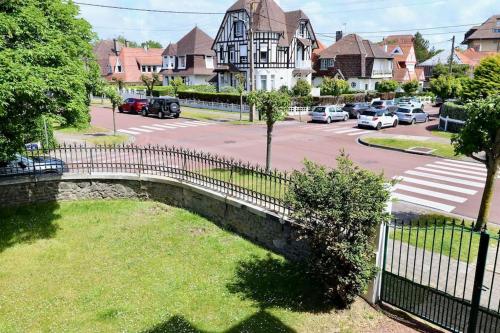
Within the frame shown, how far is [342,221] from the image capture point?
267 inches

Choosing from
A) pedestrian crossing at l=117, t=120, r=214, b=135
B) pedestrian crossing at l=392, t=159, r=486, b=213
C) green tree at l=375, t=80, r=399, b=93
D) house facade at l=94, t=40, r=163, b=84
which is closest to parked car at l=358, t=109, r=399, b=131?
pedestrian crossing at l=392, t=159, r=486, b=213

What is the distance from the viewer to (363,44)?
5997 centimetres

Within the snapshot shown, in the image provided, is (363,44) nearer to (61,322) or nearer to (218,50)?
(218,50)

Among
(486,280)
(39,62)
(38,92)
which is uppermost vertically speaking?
(39,62)

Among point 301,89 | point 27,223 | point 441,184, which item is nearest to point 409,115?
point 301,89

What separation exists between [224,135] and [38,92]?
59.5 feet

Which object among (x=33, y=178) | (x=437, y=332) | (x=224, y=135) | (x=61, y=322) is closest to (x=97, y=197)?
(x=33, y=178)

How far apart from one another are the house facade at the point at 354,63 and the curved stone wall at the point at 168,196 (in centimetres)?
4873

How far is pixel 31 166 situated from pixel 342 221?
10.2m

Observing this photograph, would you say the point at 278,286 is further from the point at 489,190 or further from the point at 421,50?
the point at 421,50

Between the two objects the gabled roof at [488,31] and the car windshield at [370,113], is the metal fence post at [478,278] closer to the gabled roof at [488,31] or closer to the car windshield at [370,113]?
the car windshield at [370,113]

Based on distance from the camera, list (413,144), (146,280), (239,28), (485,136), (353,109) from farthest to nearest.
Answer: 1. (239,28)
2. (353,109)
3. (413,144)
4. (485,136)
5. (146,280)

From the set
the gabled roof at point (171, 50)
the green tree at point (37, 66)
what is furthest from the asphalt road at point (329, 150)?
the gabled roof at point (171, 50)

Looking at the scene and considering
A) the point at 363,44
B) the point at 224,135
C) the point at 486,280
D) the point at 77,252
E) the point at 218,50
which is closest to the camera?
the point at 486,280
